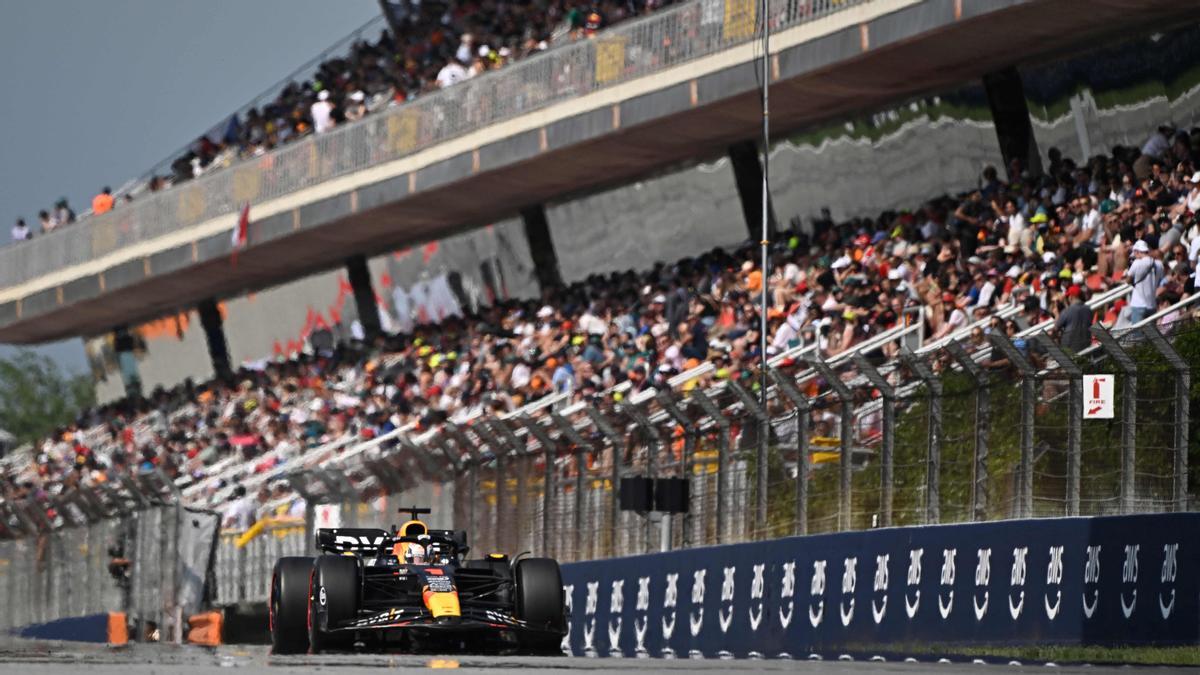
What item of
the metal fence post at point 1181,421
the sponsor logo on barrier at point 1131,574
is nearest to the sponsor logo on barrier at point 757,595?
the sponsor logo on barrier at point 1131,574

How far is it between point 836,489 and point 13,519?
60.8 feet

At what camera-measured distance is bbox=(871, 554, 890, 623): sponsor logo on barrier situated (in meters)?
15.1

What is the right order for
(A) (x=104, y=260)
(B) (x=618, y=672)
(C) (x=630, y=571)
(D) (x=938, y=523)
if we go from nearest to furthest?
(B) (x=618, y=672) < (D) (x=938, y=523) < (C) (x=630, y=571) < (A) (x=104, y=260)

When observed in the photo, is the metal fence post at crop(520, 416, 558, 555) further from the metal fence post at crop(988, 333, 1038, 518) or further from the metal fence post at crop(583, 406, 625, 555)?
the metal fence post at crop(988, 333, 1038, 518)

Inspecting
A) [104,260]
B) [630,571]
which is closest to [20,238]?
[104,260]

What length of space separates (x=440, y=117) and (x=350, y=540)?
17668 millimetres

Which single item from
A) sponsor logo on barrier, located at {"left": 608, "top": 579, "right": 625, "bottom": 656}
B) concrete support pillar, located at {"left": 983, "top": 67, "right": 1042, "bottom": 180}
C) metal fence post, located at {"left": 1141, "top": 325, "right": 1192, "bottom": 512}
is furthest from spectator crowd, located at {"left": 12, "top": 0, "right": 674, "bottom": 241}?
metal fence post, located at {"left": 1141, "top": 325, "right": 1192, "bottom": 512}

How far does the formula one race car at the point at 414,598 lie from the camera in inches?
593

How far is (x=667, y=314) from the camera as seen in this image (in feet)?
93.0

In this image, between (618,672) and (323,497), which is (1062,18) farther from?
(618,672)

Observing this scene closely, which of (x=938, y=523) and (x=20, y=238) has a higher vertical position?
(x=20, y=238)

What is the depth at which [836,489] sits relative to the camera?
16.2 metres

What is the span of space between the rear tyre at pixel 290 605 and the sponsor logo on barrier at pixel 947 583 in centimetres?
419

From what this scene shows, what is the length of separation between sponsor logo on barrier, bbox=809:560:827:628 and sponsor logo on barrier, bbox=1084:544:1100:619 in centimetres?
278
